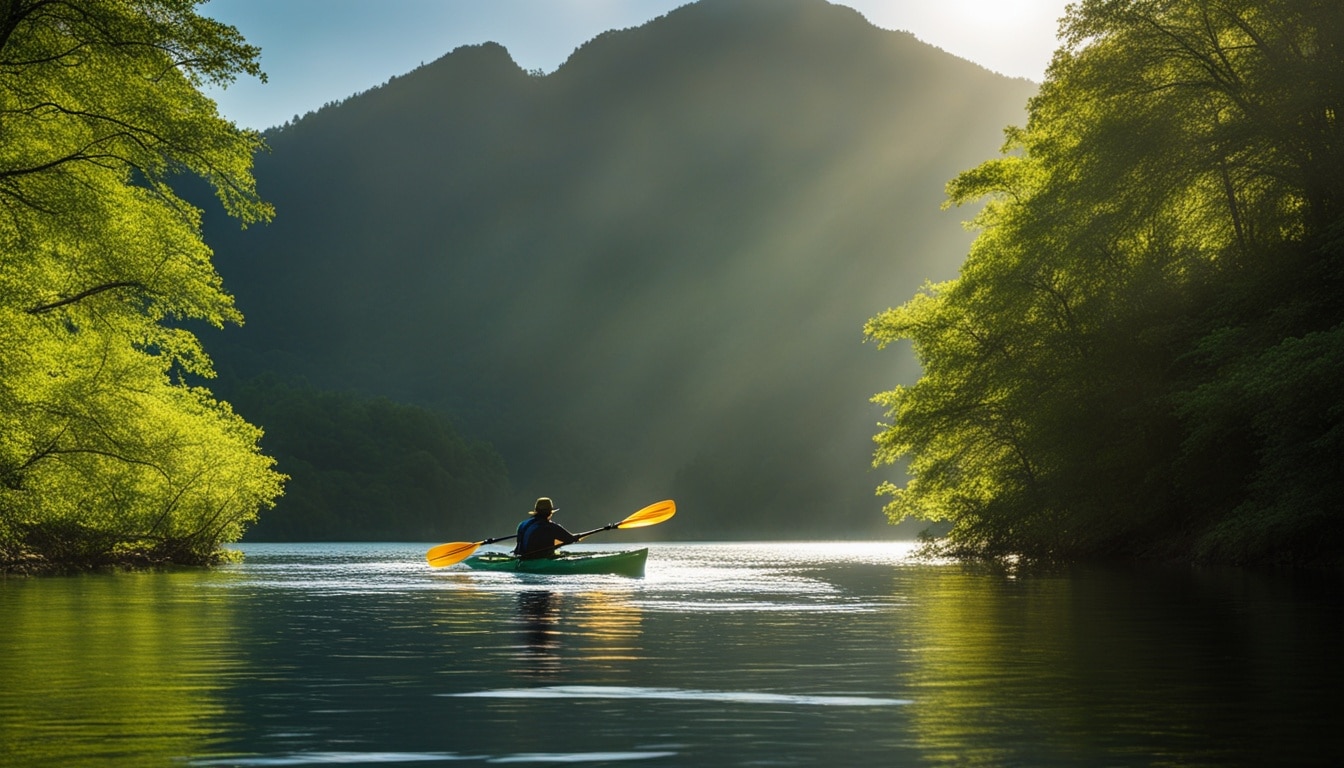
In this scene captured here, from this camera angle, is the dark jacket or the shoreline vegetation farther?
the dark jacket

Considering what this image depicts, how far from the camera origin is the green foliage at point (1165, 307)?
93.5ft

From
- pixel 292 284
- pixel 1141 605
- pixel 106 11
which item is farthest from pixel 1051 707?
pixel 292 284

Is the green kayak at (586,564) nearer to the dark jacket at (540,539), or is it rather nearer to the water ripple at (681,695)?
the dark jacket at (540,539)

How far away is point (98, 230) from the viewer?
952 inches

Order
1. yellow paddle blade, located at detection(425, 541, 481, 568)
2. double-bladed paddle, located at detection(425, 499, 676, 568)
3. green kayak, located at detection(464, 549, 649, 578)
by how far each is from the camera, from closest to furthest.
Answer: green kayak, located at detection(464, 549, 649, 578) < double-bladed paddle, located at detection(425, 499, 676, 568) < yellow paddle blade, located at detection(425, 541, 481, 568)

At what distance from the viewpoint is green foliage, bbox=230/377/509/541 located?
121688 millimetres

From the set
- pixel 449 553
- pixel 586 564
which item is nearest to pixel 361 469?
pixel 449 553

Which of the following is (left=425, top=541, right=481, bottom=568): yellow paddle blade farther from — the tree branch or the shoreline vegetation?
the tree branch

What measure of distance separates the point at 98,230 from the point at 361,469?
4186 inches

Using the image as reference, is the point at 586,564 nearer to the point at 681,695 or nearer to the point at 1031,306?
the point at 1031,306

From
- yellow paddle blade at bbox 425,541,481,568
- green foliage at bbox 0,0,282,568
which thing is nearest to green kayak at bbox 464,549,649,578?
yellow paddle blade at bbox 425,541,481,568

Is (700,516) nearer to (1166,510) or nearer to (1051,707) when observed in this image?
(1166,510)

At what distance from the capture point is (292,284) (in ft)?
573

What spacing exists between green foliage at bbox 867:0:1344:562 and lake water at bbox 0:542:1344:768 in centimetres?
750
